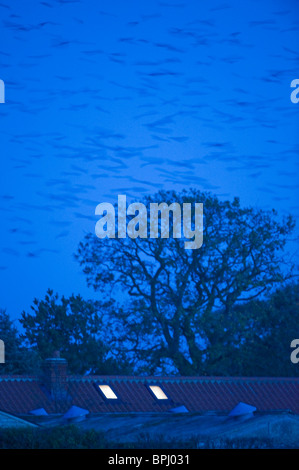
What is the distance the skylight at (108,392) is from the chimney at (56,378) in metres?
1.56

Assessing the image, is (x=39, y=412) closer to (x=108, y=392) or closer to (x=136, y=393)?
(x=108, y=392)

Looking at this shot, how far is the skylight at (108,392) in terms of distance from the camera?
1389 inches

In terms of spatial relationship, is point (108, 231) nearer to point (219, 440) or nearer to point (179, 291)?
point (179, 291)

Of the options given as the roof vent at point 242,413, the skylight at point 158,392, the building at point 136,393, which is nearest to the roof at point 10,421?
the roof vent at point 242,413

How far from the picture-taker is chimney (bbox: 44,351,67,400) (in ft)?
114

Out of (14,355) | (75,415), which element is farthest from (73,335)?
(75,415)

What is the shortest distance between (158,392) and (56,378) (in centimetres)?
431

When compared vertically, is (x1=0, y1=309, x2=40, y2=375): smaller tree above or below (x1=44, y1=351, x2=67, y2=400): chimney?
above

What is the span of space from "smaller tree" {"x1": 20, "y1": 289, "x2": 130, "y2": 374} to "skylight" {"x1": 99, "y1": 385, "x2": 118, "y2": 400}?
1024 centimetres

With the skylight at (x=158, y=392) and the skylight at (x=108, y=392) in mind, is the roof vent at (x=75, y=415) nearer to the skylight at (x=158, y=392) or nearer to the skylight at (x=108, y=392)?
the skylight at (x=108, y=392)

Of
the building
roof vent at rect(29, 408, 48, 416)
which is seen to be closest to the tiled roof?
the building

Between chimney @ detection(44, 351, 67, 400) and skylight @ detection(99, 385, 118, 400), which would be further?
skylight @ detection(99, 385, 118, 400)

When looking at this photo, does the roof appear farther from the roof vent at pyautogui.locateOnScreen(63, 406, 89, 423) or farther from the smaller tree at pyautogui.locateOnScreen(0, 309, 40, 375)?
the smaller tree at pyautogui.locateOnScreen(0, 309, 40, 375)
